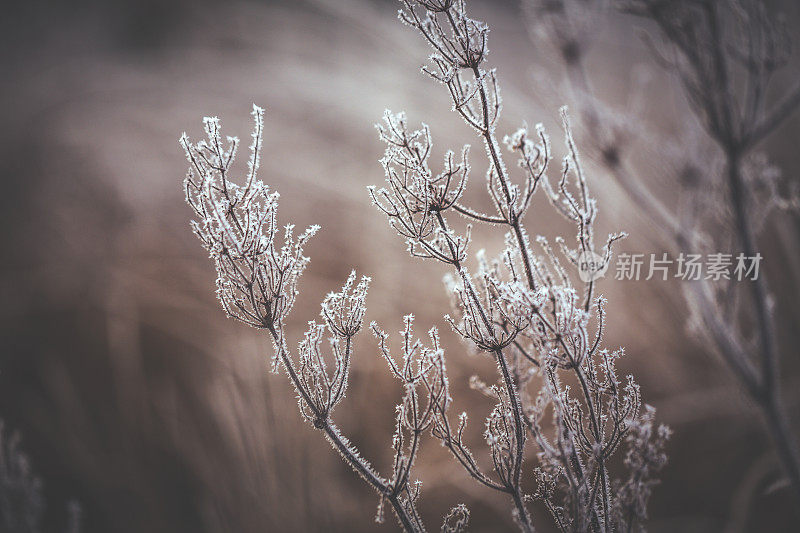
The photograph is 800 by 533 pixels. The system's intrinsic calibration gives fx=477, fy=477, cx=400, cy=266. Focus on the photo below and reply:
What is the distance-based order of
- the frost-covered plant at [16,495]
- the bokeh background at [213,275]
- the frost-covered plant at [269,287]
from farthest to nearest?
the bokeh background at [213,275] → the frost-covered plant at [16,495] → the frost-covered plant at [269,287]

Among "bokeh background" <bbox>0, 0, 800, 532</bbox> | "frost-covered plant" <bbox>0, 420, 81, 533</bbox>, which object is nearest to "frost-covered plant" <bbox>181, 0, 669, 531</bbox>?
"frost-covered plant" <bbox>0, 420, 81, 533</bbox>

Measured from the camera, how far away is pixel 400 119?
789 millimetres

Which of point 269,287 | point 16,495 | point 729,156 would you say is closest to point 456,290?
point 269,287

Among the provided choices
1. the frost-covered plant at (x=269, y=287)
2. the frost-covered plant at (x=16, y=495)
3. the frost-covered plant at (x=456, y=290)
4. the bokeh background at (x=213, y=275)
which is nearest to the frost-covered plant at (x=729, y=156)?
the frost-covered plant at (x=456, y=290)

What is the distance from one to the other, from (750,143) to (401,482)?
834 mm

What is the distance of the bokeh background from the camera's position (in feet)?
8.54

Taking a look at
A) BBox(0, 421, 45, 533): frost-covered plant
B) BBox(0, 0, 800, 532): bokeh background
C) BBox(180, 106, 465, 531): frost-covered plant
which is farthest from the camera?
BBox(0, 0, 800, 532): bokeh background

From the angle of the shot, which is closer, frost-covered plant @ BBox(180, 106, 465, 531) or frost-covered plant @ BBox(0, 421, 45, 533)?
frost-covered plant @ BBox(180, 106, 465, 531)

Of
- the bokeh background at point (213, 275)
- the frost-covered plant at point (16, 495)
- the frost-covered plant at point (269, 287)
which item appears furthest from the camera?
the bokeh background at point (213, 275)

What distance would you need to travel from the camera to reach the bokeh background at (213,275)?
260 cm

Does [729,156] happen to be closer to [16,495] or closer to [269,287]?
[269,287]

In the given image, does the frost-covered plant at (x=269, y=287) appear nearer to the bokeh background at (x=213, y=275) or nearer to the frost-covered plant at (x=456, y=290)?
the frost-covered plant at (x=456, y=290)

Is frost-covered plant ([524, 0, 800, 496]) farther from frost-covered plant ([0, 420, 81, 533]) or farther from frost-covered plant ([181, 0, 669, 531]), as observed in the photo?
frost-covered plant ([0, 420, 81, 533])

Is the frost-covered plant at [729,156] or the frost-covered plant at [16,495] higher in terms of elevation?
the frost-covered plant at [729,156]
